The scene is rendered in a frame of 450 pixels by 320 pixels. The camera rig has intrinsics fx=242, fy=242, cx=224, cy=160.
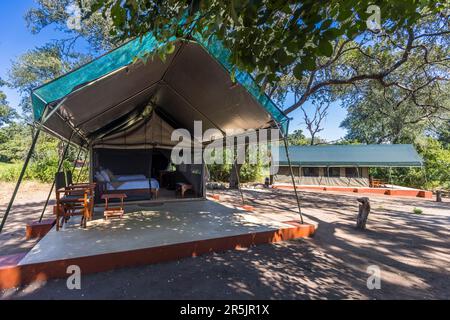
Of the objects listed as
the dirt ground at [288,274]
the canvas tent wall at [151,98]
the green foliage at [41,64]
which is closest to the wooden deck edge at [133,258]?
the dirt ground at [288,274]

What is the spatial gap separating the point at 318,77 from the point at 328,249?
11.6 metres

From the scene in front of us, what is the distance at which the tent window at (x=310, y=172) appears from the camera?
1797 cm

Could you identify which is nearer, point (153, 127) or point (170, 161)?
point (153, 127)

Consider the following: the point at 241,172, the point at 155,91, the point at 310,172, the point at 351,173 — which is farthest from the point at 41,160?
the point at 351,173

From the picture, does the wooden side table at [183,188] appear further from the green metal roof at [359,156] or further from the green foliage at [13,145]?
the green foliage at [13,145]

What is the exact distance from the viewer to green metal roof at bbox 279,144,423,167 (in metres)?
15.9

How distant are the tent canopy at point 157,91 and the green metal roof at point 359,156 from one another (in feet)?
42.4

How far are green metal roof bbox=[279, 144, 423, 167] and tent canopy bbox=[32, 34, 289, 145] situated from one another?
42.4ft

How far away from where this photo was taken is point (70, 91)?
2.75 meters

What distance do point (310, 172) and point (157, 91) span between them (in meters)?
15.0

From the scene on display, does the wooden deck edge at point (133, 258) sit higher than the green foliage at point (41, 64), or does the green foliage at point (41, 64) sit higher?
the green foliage at point (41, 64)
